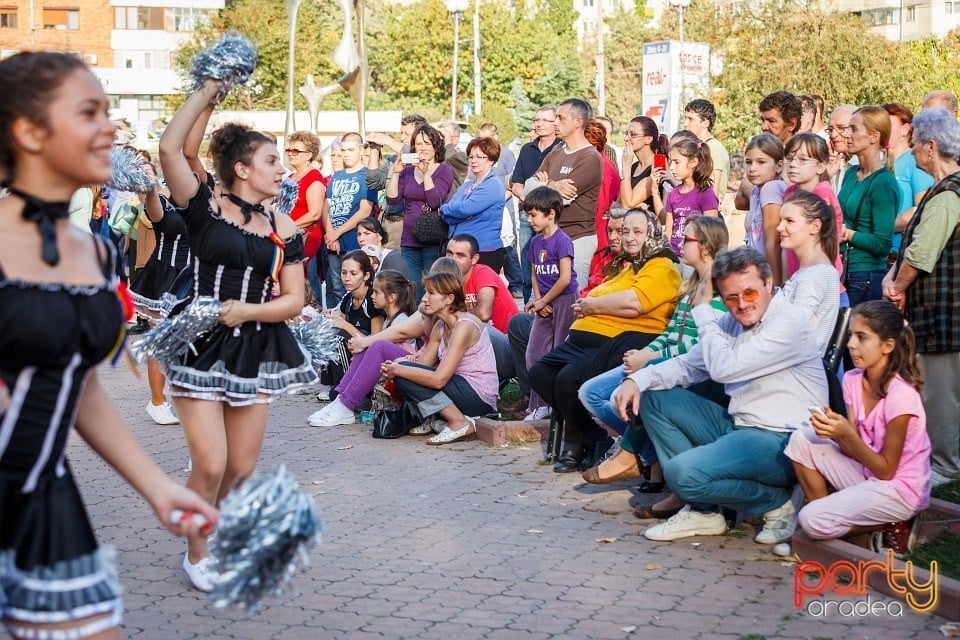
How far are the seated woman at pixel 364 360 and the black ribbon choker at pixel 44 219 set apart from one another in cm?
670

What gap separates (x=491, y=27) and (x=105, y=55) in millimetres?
35543

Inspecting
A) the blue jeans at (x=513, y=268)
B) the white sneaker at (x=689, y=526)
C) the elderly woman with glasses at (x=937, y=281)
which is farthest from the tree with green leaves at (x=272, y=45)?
the white sneaker at (x=689, y=526)

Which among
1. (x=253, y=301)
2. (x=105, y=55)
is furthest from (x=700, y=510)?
(x=105, y=55)

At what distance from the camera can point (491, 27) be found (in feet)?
209

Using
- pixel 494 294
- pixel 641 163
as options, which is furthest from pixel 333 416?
pixel 641 163

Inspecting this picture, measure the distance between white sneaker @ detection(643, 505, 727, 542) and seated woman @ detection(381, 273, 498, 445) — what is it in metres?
3.01

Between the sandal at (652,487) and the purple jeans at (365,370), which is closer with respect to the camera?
the sandal at (652,487)

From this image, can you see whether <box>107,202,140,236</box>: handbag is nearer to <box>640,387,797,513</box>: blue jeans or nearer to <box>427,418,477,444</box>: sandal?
<box>427,418,477,444</box>: sandal

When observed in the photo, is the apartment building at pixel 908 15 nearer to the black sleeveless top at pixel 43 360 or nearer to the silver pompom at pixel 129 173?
the silver pompom at pixel 129 173

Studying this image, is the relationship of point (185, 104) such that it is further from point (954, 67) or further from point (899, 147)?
point (954, 67)

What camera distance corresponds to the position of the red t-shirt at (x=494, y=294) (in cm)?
1009

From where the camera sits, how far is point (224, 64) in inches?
223

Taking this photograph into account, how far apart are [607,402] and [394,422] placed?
253 cm

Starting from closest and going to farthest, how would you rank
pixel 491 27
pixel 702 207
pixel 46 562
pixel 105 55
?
1. pixel 46 562
2. pixel 702 207
3. pixel 491 27
4. pixel 105 55
